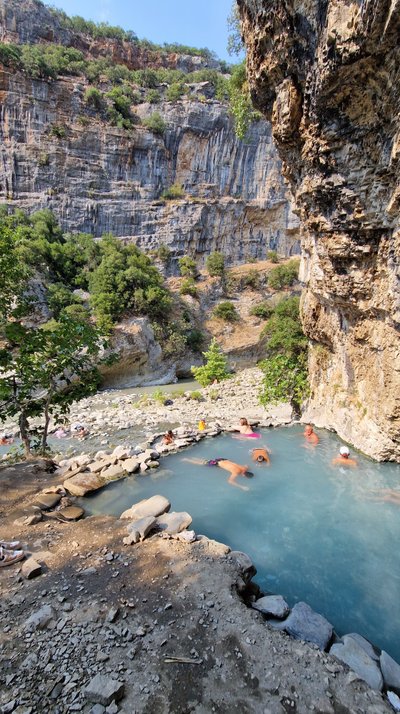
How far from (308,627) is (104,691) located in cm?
234

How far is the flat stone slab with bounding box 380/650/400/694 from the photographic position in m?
3.23

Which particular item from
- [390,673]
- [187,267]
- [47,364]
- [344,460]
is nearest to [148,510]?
[47,364]

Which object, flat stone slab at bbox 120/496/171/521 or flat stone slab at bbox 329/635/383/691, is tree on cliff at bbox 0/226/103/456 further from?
flat stone slab at bbox 329/635/383/691

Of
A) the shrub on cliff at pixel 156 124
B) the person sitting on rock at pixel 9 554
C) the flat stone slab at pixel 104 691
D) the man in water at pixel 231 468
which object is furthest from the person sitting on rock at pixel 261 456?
the shrub on cliff at pixel 156 124

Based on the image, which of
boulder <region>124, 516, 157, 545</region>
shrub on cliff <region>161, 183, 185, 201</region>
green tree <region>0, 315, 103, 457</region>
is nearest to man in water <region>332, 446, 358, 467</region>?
boulder <region>124, 516, 157, 545</region>

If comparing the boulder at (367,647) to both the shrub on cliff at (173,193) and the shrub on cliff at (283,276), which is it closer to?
the shrub on cliff at (283,276)

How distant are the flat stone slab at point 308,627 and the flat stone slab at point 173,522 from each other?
6.29ft

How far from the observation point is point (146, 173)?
112ft

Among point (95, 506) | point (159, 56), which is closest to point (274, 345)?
point (95, 506)

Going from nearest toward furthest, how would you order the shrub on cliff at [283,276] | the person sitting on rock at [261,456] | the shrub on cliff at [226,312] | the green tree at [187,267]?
the person sitting on rock at [261,456] → the shrub on cliff at [226,312] → the green tree at [187,267] → the shrub on cliff at [283,276]

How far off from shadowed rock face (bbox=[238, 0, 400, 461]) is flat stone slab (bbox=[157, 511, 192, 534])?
5.72 metres

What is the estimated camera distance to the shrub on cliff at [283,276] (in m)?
32.0

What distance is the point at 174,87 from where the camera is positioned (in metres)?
37.3

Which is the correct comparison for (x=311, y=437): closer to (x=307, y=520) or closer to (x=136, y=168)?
(x=307, y=520)
